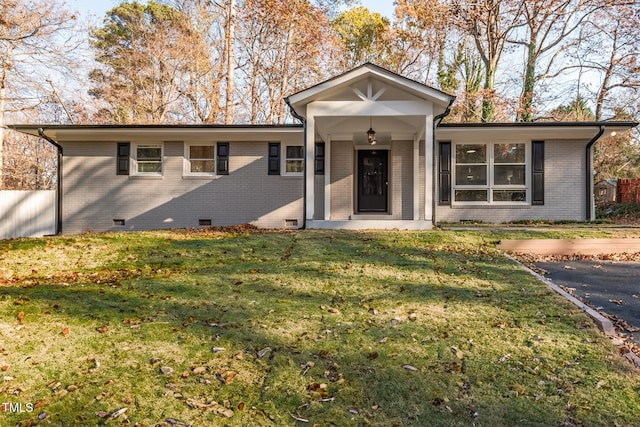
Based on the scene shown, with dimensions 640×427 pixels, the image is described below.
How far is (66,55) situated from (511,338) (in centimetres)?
1495

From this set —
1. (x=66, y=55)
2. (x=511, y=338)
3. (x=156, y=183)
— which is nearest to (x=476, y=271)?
(x=511, y=338)

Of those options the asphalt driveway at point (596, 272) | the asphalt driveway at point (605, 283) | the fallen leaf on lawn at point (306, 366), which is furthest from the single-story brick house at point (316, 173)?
the fallen leaf on lawn at point (306, 366)

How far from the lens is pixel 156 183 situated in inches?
527

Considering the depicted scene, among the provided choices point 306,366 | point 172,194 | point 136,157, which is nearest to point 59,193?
point 136,157

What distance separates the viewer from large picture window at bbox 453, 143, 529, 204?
12.9 m

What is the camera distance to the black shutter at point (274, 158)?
13188 millimetres

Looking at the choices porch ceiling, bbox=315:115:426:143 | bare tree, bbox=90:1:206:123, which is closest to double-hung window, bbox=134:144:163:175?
porch ceiling, bbox=315:115:426:143

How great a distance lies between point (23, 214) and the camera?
13.1m

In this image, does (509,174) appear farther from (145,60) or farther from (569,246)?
(145,60)

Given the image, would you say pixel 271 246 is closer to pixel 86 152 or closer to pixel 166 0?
pixel 86 152

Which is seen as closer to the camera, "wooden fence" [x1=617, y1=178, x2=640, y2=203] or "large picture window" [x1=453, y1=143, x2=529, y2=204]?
"large picture window" [x1=453, y1=143, x2=529, y2=204]

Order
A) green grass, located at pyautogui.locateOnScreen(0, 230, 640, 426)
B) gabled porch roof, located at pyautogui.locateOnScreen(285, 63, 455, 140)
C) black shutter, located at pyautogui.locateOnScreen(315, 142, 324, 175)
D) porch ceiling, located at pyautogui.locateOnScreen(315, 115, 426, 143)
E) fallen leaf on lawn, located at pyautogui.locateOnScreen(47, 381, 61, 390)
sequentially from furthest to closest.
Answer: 1. black shutter, located at pyautogui.locateOnScreen(315, 142, 324, 175)
2. porch ceiling, located at pyautogui.locateOnScreen(315, 115, 426, 143)
3. gabled porch roof, located at pyautogui.locateOnScreen(285, 63, 455, 140)
4. fallen leaf on lawn, located at pyautogui.locateOnScreen(47, 381, 61, 390)
5. green grass, located at pyautogui.locateOnScreen(0, 230, 640, 426)

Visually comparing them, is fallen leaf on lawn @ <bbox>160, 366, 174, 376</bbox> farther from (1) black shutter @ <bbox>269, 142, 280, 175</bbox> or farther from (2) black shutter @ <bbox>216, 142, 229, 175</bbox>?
(2) black shutter @ <bbox>216, 142, 229, 175</bbox>

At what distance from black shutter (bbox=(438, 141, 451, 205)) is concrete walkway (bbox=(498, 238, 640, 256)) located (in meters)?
4.74
